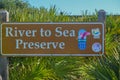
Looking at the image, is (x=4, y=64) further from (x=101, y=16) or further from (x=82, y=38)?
(x=101, y=16)

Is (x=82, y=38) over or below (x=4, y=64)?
over

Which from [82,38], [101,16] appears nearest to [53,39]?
[82,38]

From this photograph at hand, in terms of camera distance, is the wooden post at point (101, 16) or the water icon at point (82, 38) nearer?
A: the water icon at point (82, 38)

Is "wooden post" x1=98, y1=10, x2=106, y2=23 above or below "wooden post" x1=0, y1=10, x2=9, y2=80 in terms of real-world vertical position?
above

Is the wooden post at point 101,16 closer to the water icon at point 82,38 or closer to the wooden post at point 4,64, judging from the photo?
the water icon at point 82,38

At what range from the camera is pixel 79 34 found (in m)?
7.18

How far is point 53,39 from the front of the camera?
7.23 meters

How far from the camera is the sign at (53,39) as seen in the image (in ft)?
23.5

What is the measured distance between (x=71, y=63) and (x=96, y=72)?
2.09 metres

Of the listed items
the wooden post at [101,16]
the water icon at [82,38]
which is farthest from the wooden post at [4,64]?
the wooden post at [101,16]

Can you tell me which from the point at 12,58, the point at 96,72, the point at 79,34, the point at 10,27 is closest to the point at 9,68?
the point at 12,58

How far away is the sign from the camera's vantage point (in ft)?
23.5

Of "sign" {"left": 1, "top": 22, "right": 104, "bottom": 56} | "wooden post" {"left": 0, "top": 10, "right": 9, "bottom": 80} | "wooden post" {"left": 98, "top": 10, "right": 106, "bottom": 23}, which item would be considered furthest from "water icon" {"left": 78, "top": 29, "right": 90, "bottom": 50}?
"wooden post" {"left": 0, "top": 10, "right": 9, "bottom": 80}

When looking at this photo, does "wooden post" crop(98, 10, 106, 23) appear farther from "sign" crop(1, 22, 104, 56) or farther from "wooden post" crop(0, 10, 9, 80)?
"wooden post" crop(0, 10, 9, 80)
